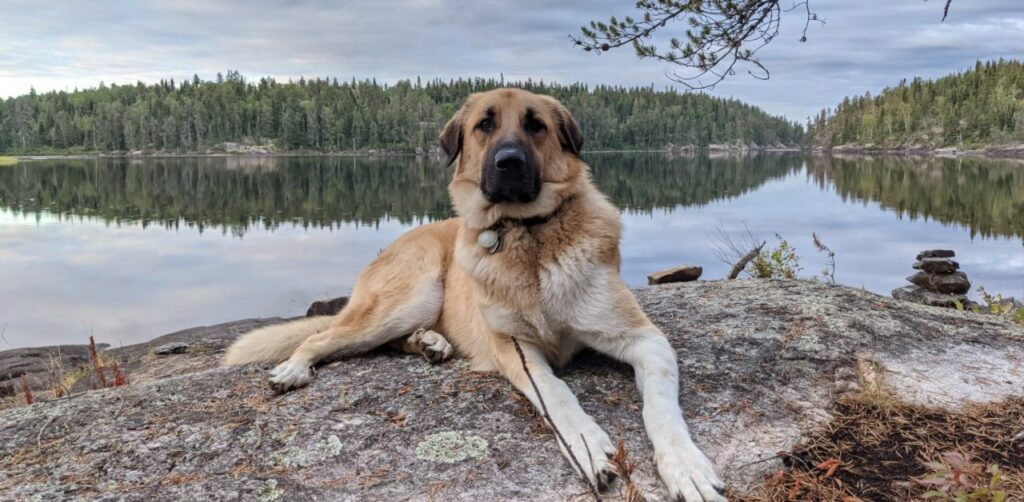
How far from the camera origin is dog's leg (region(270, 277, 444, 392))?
4.93 m

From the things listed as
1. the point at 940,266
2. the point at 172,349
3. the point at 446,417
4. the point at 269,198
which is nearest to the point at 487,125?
the point at 446,417

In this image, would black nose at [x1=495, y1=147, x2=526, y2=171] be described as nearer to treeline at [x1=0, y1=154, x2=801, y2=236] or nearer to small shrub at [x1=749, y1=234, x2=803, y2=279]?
small shrub at [x1=749, y1=234, x2=803, y2=279]

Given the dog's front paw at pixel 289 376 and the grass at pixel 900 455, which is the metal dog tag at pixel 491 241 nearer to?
the dog's front paw at pixel 289 376

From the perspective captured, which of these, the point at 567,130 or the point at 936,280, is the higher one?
the point at 567,130

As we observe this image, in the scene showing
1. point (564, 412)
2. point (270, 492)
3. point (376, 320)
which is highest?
point (376, 320)

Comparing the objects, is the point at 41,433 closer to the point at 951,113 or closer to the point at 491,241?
the point at 491,241

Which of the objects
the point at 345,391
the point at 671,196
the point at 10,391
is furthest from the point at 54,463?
the point at 671,196

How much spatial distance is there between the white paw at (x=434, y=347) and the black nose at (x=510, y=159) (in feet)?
4.56

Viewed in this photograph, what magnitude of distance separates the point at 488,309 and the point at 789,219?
34.5m

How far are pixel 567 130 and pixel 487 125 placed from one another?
0.59 m

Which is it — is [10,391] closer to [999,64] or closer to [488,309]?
[488,309]

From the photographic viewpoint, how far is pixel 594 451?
10.4ft

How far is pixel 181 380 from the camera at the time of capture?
4691mm

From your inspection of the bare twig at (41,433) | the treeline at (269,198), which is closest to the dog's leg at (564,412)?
the bare twig at (41,433)
